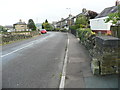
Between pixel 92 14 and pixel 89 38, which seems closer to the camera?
pixel 89 38

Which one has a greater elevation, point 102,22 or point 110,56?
point 102,22

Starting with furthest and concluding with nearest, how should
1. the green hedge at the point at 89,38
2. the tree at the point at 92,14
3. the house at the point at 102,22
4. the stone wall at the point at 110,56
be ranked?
the tree at the point at 92,14
the house at the point at 102,22
the green hedge at the point at 89,38
the stone wall at the point at 110,56

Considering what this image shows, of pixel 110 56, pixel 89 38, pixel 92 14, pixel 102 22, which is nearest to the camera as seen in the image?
pixel 110 56

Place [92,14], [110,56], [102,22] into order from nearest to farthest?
[110,56] → [102,22] → [92,14]

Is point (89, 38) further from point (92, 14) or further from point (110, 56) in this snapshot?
point (92, 14)

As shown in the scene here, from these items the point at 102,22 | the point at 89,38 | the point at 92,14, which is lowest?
the point at 89,38

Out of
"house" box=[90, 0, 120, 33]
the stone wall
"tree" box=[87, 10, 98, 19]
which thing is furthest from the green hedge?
"tree" box=[87, 10, 98, 19]

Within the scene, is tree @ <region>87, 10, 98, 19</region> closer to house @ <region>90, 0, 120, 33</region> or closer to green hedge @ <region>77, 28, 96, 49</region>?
house @ <region>90, 0, 120, 33</region>

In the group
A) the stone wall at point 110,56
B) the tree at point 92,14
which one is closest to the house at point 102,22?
the tree at point 92,14

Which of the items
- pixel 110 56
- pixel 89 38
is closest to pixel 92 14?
pixel 89 38

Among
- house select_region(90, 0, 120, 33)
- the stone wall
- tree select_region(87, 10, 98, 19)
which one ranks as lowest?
the stone wall

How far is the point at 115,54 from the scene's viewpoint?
5.07 m

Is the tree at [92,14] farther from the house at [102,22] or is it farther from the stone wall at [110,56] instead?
the stone wall at [110,56]

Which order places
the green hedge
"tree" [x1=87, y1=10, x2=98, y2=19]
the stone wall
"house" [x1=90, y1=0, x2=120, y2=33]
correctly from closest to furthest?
1. the stone wall
2. the green hedge
3. "house" [x1=90, y1=0, x2=120, y2=33]
4. "tree" [x1=87, y1=10, x2=98, y2=19]
